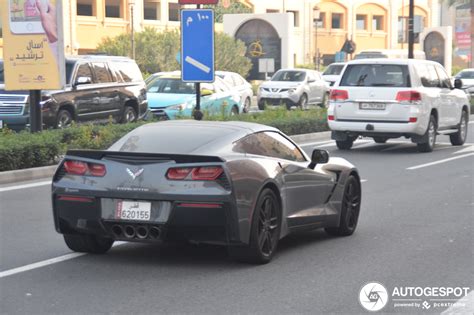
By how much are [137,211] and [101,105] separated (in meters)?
15.6

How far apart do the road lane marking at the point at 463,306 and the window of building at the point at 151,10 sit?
68.5 metres

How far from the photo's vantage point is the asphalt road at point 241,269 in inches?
286

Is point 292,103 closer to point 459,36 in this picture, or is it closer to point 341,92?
point 341,92

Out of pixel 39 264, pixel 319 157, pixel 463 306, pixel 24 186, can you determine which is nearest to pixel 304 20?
pixel 24 186

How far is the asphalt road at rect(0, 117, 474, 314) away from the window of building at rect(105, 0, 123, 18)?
60.8 m

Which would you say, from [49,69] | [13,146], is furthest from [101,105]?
[13,146]

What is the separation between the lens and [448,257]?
927 centimetres

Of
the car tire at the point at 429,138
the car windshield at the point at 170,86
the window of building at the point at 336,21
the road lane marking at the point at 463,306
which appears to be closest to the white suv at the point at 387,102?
the car tire at the point at 429,138

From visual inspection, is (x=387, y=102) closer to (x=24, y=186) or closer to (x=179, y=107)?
(x=179, y=107)

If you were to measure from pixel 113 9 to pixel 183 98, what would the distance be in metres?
48.4

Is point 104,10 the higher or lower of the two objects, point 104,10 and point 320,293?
the higher

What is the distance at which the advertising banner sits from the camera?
1806 centimetres

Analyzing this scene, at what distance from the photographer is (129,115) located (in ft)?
82.5

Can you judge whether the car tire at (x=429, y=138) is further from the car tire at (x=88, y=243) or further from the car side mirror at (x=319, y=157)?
the car tire at (x=88, y=243)
